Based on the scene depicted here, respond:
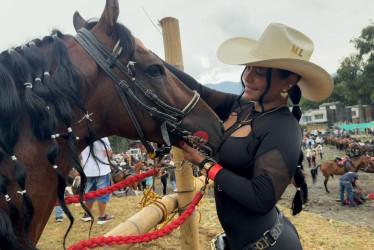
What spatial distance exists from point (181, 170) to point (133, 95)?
143cm

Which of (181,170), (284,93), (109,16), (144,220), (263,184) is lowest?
(144,220)

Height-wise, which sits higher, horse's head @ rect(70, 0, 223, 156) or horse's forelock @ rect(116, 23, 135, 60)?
horse's forelock @ rect(116, 23, 135, 60)

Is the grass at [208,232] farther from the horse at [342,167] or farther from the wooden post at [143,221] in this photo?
the horse at [342,167]

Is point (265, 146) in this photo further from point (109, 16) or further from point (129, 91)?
point (109, 16)

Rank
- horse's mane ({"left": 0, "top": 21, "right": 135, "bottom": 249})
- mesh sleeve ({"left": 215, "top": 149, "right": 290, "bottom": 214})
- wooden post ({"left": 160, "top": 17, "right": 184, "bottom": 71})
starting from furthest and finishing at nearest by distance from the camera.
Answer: wooden post ({"left": 160, "top": 17, "right": 184, "bottom": 71}) < mesh sleeve ({"left": 215, "top": 149, "right": 290, "bottom": 214}) < horse's mane ({"left": 0, "top": 21, "right": 135, "bottom": 249})

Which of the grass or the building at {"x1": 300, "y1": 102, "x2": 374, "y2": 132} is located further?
the building at {"x1": 300, "y1": 102, "x2": 374, "y2": 132}

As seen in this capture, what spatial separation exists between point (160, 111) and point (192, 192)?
1.53 metres

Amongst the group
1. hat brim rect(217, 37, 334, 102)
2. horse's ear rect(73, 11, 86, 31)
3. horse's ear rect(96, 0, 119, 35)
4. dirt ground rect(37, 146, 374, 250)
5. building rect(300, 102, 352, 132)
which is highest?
horse's ear rect(73, 11, 86, 31)

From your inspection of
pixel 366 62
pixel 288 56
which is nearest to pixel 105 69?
pixel 288 56

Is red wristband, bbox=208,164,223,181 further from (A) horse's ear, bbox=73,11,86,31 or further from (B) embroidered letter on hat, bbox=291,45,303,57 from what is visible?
(A) horse's ear, bbox=73,11,86,31

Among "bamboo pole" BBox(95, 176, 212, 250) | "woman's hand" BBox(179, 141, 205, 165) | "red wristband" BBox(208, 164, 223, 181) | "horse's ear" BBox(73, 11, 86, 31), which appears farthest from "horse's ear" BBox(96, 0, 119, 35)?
"bamboo pole" BBox(95, 176, 212, 250)

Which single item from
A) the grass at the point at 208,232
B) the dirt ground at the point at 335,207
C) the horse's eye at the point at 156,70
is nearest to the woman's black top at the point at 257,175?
the horse's eye at the point at 156,70

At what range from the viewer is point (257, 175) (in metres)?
1.83

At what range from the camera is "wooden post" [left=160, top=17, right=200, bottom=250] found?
300 cm
